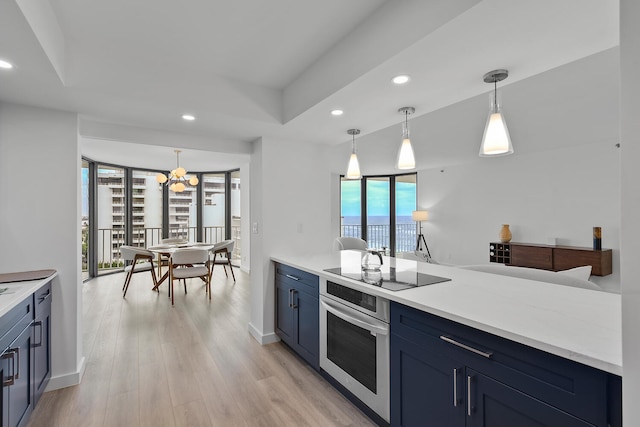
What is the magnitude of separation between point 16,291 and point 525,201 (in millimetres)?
6829

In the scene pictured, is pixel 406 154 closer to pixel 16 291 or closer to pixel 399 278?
pixel 399 278

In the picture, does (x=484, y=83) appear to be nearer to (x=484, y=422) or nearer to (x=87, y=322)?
(x=484, y=422)

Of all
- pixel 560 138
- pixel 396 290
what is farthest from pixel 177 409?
pixel 560 138

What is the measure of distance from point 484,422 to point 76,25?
2977 mm

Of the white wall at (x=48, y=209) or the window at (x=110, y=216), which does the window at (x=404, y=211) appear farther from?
the white wall at (x=48, y=209)

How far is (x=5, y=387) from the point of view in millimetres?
1569

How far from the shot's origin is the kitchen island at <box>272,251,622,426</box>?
40.0 inches

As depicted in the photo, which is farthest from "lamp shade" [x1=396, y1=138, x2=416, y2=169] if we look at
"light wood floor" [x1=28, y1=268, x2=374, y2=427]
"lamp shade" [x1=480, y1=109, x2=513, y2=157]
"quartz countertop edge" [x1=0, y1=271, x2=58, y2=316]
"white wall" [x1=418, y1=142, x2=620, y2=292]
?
"white wall" [x1=418, y1=142, x2=620, y2=292]

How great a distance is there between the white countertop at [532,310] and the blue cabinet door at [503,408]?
0.22m

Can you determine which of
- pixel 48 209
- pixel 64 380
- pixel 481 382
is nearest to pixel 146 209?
pixel 48 209

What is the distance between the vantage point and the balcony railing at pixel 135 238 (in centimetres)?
629

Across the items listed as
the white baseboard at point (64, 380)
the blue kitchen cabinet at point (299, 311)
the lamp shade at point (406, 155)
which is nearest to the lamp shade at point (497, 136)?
the lamp shade at point (406, 155)

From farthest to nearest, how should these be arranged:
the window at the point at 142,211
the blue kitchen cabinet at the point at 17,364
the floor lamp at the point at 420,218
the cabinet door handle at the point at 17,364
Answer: the floor lamp at the point at 420,218
the window at the point at 142,211
the cabinet door handle at the point at 17,364
the blue kitchen cabinet at the point at 17,364

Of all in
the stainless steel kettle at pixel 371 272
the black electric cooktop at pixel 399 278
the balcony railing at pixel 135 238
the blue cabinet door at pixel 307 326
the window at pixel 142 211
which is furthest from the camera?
the balcony railing at pixel 135 238
